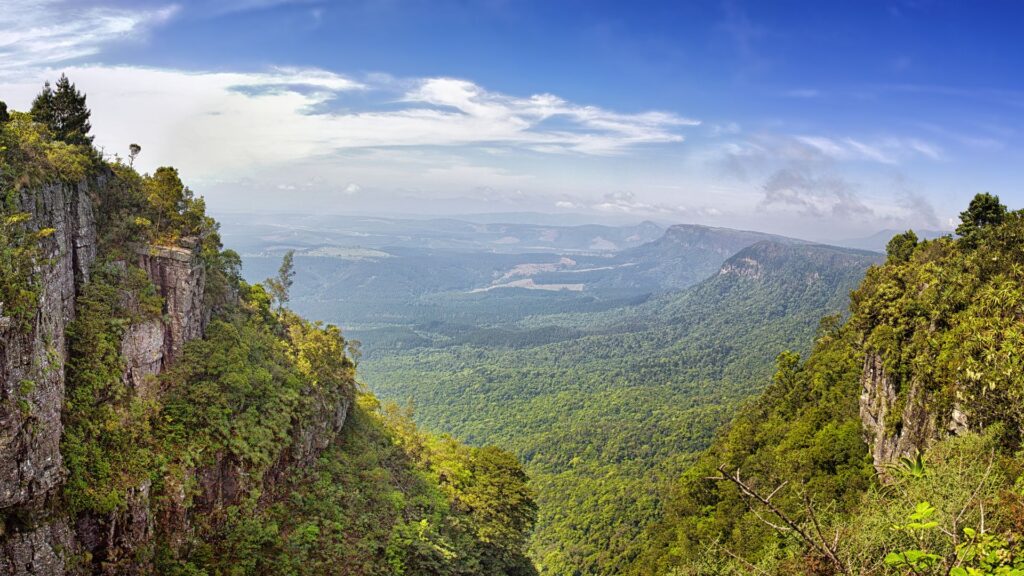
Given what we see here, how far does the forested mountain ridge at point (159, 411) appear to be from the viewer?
13.9m

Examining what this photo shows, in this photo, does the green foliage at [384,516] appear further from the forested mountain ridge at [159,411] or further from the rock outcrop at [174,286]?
the rock outcrop at [174,286]

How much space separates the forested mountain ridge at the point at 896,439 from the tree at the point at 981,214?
0.06 metres

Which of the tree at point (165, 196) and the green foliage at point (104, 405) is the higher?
the tree at point (165, 196)

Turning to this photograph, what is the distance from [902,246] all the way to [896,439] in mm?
18661

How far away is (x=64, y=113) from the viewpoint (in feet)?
66.8

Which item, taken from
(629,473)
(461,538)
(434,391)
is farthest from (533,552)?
(434,391)

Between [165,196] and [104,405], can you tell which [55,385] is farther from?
[165,196]

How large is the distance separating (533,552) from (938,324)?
3973 centimetres

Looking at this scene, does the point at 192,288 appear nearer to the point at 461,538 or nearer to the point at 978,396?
the point at 461,538

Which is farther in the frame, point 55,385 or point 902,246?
point 902,246

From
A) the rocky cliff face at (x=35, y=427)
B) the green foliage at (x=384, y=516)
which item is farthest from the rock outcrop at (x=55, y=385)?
the green foliage at (x=384, y=516)

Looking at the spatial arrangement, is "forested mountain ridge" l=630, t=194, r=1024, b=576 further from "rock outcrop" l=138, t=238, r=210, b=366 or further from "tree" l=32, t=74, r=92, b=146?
"tree" l=32, t=74, r=92, b=146

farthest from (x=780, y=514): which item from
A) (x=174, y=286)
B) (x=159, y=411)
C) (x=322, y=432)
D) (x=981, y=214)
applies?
(x=981, y=214)

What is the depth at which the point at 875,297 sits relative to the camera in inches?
999
